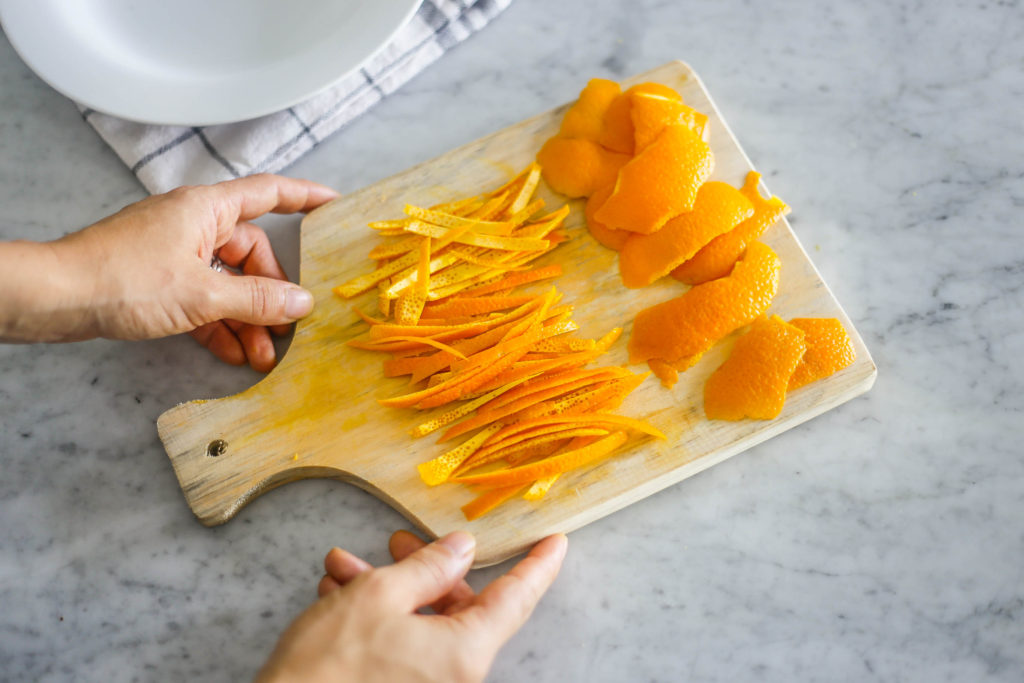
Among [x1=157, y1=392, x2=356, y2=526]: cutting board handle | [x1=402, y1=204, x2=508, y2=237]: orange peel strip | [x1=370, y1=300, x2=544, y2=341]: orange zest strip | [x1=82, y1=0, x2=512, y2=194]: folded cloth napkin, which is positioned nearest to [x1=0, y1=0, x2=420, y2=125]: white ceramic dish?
[x1=82, y1=0, x2=512, y2=194]: folded cloth napkin

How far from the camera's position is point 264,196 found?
1.96 metres

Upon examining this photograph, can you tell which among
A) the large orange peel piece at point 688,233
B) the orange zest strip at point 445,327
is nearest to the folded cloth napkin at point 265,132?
the orange zest strip at point 445,327

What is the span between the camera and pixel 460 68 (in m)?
2.30

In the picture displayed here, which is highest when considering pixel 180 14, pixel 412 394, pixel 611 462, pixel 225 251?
pixel 180 14

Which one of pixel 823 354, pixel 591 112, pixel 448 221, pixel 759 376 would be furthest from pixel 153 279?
pixel 823 354

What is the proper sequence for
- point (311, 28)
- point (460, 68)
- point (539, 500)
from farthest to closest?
point (460, 68), point (311, 28), point (539, 500)

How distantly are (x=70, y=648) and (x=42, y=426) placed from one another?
58cm

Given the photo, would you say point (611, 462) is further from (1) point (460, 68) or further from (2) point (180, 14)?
(2) point (180, 14)

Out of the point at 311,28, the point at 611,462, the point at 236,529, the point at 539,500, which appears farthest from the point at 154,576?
the point at 311,28

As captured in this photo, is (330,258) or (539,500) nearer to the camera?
(539,500)

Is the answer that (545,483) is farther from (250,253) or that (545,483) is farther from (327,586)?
(250,253)

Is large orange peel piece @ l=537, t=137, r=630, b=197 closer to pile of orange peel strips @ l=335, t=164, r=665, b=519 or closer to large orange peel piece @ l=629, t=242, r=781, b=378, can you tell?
pile of orange peel strips @ l=335, t=164, r=665, b=519

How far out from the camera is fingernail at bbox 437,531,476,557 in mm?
1639

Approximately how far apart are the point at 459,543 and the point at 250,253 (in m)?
0.98
